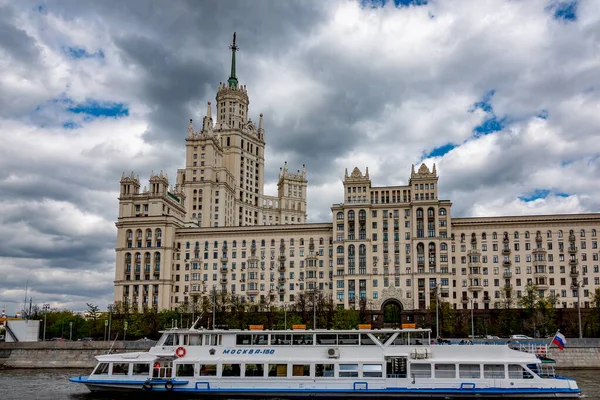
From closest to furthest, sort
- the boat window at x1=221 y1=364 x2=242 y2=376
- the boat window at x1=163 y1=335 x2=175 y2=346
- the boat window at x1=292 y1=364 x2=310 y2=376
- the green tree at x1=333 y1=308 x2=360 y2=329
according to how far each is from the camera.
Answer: the boat window at x1=292 y1=364 x2=310 y2=376 < the boat window at x1=221 y1=364 x2=242 y2=376 < the boat window at x1=163 y1=335 x2=175 y2=346 < the green tree at x1=333 y1=308 x2=360 y2=329

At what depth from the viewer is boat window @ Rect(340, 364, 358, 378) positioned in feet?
164

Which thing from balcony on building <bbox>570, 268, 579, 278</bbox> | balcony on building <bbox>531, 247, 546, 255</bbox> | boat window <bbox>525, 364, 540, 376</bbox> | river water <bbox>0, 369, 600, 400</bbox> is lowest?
river water <bbox>0, 369, 600, 400</bbox>

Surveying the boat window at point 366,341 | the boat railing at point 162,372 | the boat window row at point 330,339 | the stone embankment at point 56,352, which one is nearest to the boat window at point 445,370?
the boat window row at point 330,339

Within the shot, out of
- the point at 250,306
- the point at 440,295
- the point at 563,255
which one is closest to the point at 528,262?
the point at 563,255

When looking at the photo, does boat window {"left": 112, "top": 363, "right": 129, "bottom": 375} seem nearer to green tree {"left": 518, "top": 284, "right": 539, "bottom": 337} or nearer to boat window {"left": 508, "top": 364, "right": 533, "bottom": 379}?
boat window {"left": 508, "top": 364, "right": 533, "bottom": 379}

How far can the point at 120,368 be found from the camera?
173ft

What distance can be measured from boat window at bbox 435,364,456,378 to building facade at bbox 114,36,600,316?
7134 centimetres

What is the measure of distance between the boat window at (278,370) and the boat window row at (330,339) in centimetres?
219

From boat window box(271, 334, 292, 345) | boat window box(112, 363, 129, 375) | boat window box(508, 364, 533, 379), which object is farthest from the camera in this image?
boat window box(271, 334, 292, 345)

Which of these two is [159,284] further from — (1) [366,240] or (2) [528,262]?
(2) [528,262]

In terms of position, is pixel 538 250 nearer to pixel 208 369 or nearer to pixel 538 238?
pixel 538 238

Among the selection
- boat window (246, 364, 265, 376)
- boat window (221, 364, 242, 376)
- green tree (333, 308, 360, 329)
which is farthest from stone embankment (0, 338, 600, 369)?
boat window (246, 364, 265, 376)

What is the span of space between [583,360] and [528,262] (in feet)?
142

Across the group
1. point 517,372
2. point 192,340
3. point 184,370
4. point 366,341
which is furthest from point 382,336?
point 184,370
